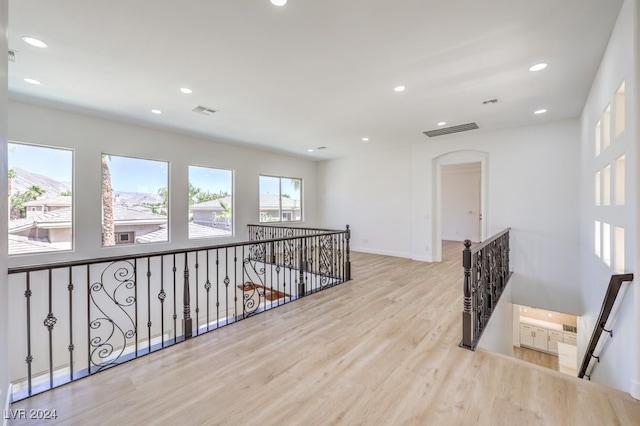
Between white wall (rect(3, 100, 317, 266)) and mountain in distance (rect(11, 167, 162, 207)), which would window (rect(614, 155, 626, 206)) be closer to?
white wall (rect(3, 100, 317, 266))

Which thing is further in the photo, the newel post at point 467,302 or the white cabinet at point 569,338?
the white cabinet at point 569,338

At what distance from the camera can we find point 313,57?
9.96 feet

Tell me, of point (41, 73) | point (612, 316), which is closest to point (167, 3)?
point (41, 73)

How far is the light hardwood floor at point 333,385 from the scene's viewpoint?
6.19 feet

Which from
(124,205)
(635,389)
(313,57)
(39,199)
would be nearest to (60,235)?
(39,199)

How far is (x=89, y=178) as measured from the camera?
5164mm

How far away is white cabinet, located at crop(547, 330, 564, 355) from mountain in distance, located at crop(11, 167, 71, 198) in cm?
1271

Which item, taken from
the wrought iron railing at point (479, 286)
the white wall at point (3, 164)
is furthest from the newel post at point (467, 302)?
the white wall at point (3, 164)

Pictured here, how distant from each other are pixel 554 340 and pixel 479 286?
7584 millimetres

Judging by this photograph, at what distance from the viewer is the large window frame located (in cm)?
827

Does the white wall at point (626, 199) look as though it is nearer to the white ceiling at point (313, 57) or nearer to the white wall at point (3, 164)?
the white ceiling at point (313, 57)

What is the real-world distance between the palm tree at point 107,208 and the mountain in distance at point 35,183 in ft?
1.83

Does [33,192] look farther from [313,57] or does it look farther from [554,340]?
[554,340]

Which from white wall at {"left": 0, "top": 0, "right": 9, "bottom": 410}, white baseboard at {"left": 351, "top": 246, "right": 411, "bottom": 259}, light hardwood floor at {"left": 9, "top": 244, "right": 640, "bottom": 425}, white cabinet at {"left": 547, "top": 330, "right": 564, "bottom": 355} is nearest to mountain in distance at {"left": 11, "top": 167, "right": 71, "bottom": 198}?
white wall at {"left": 0, "top": 0, "right": 9, "bottom": 410}
